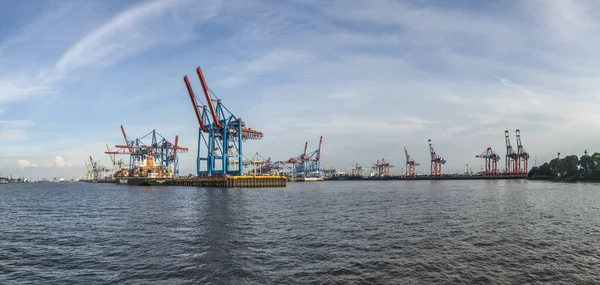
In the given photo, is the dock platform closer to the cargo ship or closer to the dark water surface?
the cargo ship

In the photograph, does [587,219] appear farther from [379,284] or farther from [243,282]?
[243,282]

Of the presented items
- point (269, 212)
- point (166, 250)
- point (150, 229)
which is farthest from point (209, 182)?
point (166, 250)

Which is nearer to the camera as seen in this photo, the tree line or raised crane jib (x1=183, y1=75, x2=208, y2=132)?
raised crane jib (x1=183, y1=75, x2=208, y2=132)

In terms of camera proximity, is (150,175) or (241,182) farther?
(150,175)

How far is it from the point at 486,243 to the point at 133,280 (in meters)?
18.6

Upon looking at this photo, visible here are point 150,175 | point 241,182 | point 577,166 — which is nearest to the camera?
point 241,182

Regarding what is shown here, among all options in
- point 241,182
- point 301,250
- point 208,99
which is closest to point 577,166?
point 241,182

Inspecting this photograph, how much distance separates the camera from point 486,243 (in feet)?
67.2

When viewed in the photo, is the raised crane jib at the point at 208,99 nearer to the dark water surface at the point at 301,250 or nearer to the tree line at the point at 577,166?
the dark water surface at the point at 301,250

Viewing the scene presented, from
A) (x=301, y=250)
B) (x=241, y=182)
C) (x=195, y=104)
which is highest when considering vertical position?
(x=195, y=104)

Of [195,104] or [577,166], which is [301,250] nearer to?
[195,104]

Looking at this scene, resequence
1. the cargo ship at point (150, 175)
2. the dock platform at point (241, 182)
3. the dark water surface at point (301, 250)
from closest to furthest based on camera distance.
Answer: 1. the dark water surface at point (301, 250)
2. the dock platform at point (241, 182)
3. the cargo ship at point (150, 175)

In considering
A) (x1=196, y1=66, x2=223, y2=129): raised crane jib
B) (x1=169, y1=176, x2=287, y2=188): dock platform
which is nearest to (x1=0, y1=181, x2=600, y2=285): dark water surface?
(x1=169, y1=176, x2=287, y2=188): dock platform

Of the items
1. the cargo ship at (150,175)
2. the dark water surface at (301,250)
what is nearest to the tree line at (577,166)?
the dark water surface at (301,250)
